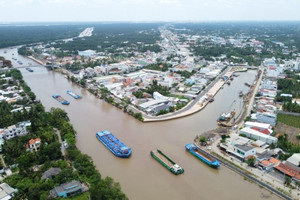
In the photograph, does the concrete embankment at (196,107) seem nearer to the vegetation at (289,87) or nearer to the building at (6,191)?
the vegetation at (289,87)

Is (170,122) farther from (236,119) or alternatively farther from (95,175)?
(95,175)

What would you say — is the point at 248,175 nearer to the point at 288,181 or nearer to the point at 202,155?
the point at 288,181

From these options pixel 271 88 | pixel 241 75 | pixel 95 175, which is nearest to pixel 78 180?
pixel 95 175

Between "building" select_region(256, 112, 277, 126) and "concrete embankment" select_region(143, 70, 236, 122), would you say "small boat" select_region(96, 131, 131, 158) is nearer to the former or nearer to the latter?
"concrete embankment" select_region(143, 70, 236, 122)

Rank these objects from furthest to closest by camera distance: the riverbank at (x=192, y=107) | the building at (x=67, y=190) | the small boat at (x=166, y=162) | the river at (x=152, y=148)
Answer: the riverbank at (x=192, y=107) < the small boat at (x=166, y=162) < the river at (x=152, y=148) < the building at (x=67, y=190)

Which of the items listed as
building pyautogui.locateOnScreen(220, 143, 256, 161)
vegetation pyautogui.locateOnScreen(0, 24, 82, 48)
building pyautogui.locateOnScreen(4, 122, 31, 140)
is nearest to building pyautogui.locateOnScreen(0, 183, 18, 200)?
building pyautogui.locateOnScreen(4, 122, 31, 140)

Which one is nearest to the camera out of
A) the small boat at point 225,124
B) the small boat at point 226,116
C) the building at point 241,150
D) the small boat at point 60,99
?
the building at point 241,150

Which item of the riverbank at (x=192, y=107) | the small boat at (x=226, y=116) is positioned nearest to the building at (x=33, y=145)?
the riverbank at (x=192, y=107)
